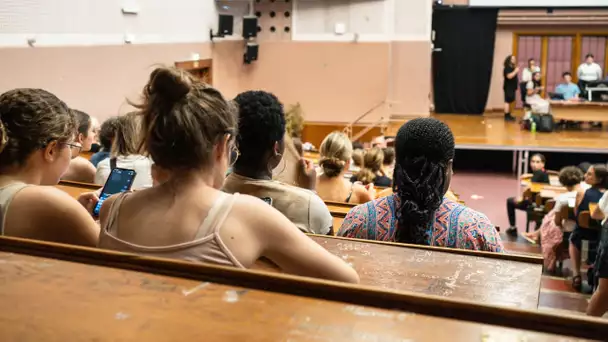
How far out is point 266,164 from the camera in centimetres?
226

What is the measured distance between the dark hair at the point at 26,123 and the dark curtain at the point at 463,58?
12.5 meters

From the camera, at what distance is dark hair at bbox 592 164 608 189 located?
218 inches

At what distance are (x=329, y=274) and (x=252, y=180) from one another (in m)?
0.95

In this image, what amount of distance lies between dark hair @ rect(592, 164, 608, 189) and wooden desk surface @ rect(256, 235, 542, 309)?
4.38 metres

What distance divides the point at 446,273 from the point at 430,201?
1.63 feet

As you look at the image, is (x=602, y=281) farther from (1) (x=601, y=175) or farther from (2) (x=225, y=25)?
→ (2) (x=225, y=25)

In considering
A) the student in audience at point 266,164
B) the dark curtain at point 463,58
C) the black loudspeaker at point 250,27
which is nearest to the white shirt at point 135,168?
the student in audience at point 266,164

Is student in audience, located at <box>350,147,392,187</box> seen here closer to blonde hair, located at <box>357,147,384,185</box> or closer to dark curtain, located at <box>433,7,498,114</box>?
blonde hair, located at <box>357,147,384,185</box>

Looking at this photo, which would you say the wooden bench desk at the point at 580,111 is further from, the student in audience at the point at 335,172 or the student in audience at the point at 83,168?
the student in audience at the point at 83,168

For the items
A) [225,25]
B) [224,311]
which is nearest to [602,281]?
[224,311]

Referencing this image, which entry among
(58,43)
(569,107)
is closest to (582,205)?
(58,43)

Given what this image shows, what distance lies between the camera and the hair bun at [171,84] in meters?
1.42

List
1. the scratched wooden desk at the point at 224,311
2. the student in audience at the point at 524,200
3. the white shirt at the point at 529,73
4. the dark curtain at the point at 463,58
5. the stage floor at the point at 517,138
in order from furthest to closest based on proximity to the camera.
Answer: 1. the dark curtain at the point at 463,58
2. the white shirt at the point at 529,73
3. the stage floor at the point at 517,138
4. the student in audience at the point at 524,200
5. the scratched wooden desk at the point at 224,311

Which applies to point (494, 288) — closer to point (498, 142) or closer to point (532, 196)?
point (532, 196)
